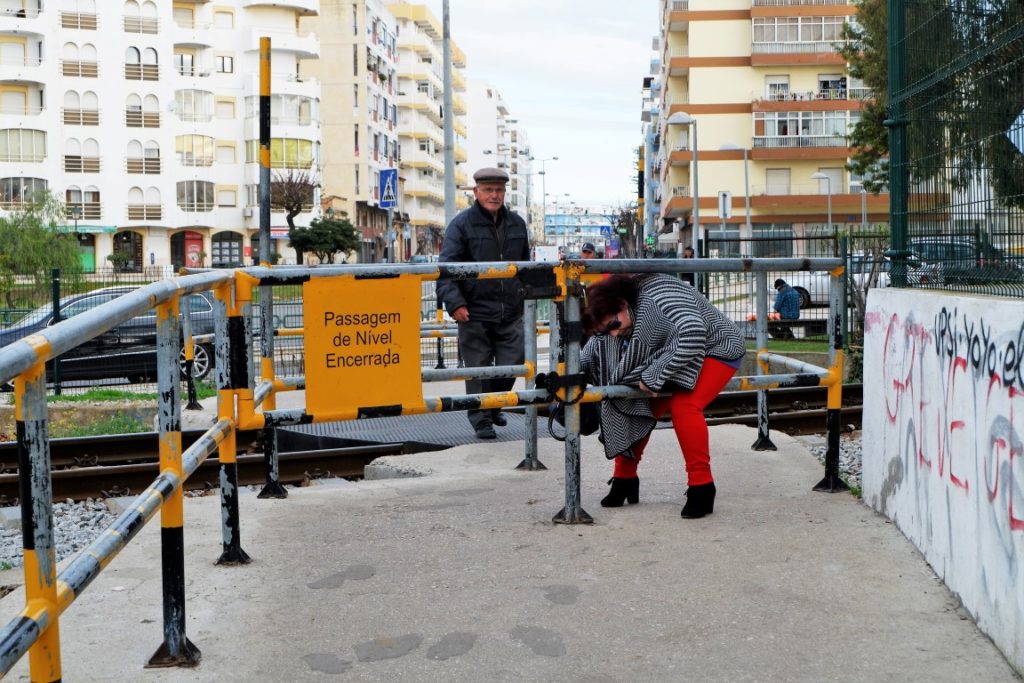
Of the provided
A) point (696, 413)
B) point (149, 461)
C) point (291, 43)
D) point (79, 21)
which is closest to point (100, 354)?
point (149, 461)

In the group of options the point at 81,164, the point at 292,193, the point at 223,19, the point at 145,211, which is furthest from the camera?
the point at 223,19

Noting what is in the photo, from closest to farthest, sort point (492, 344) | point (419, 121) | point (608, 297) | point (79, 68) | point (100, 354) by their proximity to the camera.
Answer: point (608, 297) < point (492, 344) < point (100, 354) < point (79, 68) < point (419, 121)

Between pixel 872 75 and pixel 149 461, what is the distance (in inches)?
1134

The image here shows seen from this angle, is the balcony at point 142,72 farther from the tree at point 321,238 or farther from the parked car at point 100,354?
the parked car at point 100,354

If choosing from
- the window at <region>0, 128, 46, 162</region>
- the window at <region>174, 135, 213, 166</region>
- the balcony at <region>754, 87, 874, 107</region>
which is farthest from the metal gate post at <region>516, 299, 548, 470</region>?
the window at <region>174, 135, 213, 166</region>

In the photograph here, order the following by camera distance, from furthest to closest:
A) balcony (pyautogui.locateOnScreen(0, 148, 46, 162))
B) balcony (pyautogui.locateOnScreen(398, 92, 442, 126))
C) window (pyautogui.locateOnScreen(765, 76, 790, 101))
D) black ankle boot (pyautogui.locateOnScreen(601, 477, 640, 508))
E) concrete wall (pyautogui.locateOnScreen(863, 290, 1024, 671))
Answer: balcony (pyautogui.locateOnScreen(398, 92, 442, 126)), window (pyautogui.locateOnScreen(765, 76, 790, 101)), balcony (pyautogui.locateOnScreen(0, 148, 46, 162)), black ankle boot (pyautogui.locateOnScreen(601, 477, 640, 508)), concrete wall (pyautogui.locateOnScreen(863, 290, 1024, 671))

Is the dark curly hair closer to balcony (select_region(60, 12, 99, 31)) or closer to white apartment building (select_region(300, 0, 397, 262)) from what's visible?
balcony (select_region(60, 12, 99, 31))

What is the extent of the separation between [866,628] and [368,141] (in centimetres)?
8355

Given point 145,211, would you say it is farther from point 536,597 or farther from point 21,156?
point 536,597

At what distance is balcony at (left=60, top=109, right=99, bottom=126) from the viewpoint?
67750mm

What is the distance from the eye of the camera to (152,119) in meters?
70.3

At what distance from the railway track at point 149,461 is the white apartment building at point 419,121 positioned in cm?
8944

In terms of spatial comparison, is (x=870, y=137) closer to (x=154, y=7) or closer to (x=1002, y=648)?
(x=1002, y=648)

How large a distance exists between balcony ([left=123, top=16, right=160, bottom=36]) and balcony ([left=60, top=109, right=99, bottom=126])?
485cm
